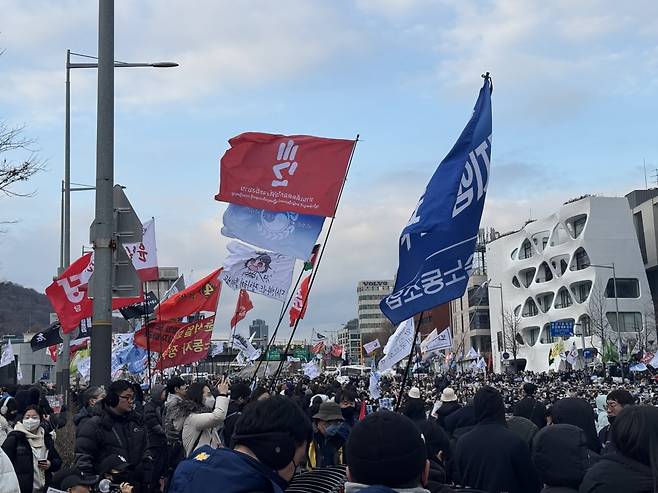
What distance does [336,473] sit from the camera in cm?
373

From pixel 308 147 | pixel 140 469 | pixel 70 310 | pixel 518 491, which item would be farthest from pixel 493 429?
pixel 70 310

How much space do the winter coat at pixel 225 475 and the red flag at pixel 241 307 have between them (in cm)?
2111

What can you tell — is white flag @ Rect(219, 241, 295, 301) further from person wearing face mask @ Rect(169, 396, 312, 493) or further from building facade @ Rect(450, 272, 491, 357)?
building facade @ Rect(450, 272, 491, 357)

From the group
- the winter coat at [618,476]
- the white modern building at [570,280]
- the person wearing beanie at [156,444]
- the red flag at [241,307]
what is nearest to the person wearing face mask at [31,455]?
the person wearing beanie at [156,444]

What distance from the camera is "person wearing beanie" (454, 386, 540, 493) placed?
6.19 metres

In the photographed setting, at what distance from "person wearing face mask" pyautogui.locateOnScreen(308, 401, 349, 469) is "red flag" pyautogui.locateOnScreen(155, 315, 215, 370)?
10.7m

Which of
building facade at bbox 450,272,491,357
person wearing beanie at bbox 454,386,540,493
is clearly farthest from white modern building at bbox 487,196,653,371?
person wearing beanie at bbox 454,386,540,493

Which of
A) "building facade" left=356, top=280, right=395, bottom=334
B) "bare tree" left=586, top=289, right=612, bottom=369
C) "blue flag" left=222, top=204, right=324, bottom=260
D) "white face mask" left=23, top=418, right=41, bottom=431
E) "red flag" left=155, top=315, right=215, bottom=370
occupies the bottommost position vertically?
"white face mask" left=23, top=418, right=41, bottom=431

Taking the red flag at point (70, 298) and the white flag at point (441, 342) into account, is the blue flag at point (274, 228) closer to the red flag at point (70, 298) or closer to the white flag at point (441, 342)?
the red flag at point (70, 298)

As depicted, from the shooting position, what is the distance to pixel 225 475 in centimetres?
320

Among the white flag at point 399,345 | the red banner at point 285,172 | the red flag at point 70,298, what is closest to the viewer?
the red banner at point 285,172

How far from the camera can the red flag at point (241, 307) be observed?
25.1 m

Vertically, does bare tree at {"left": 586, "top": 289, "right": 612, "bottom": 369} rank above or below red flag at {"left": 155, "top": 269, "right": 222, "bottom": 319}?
above

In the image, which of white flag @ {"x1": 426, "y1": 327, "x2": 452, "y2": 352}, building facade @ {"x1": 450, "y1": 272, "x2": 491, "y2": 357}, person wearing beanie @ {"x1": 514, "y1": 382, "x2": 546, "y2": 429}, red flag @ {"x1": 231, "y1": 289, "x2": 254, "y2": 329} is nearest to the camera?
person wearing beanie @ {"x1": 514, "y1": 382, "x2": 546, "y2": 429}
